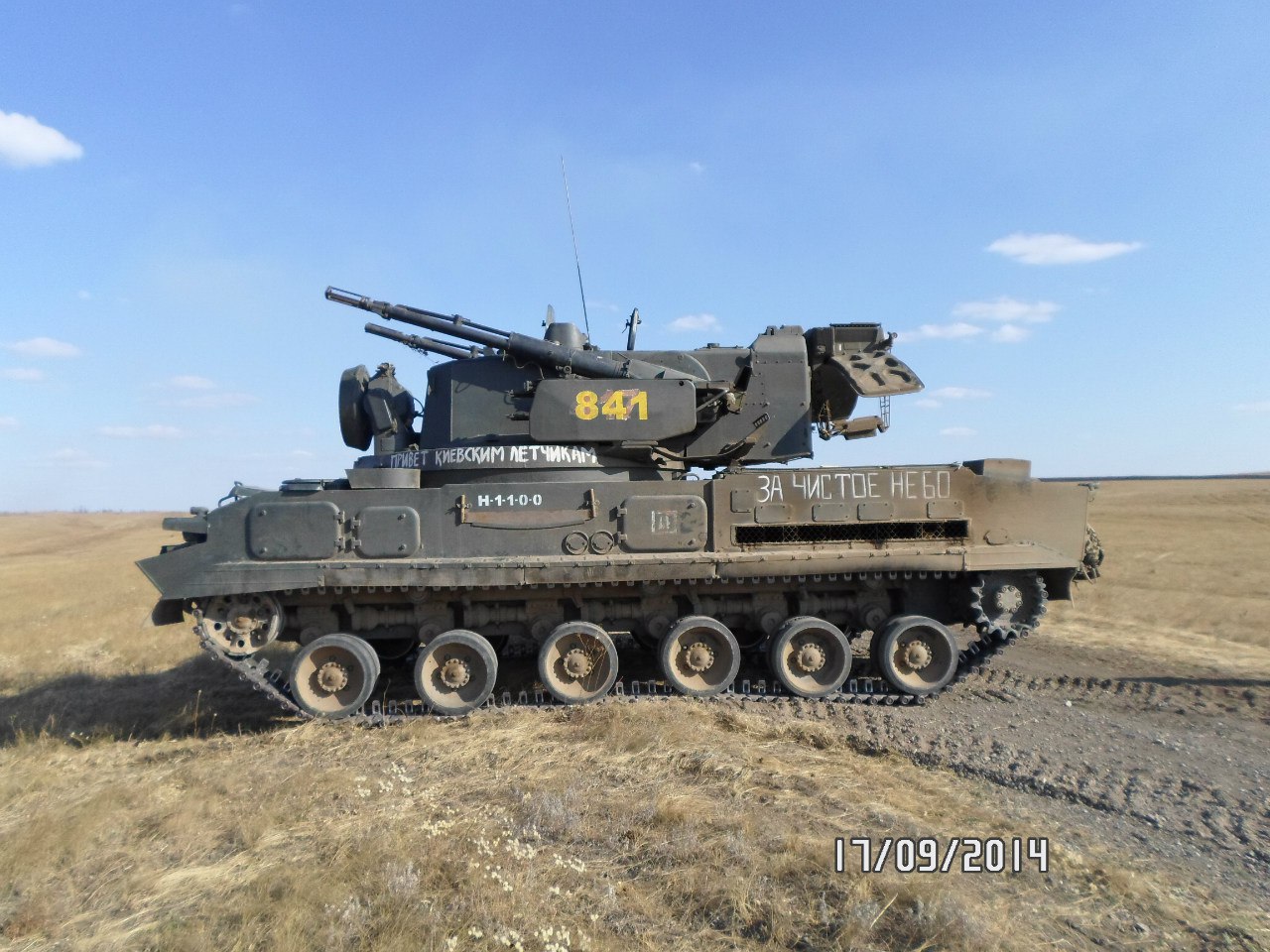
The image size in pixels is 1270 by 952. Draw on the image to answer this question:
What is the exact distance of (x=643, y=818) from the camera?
5.48 m

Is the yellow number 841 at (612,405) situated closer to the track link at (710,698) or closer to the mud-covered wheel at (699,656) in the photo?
the mud-covered wheel at (699,656)

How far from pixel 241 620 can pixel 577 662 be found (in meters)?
3.65

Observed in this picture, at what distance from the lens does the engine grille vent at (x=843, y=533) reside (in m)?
8.59

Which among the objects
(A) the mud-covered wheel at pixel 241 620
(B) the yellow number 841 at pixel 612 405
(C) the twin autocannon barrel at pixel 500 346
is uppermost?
(C) the twin autocannon barrel at pixel 500 346

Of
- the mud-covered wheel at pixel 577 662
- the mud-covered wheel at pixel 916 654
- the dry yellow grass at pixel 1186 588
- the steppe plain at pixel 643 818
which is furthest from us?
the dry yellow grass at pixel 1186 588

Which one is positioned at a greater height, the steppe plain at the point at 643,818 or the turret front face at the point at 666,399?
the turret front face at the point at 666,399

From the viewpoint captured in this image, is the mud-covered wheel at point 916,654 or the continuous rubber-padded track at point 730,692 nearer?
the continuous rubber-padded track at point 730,692

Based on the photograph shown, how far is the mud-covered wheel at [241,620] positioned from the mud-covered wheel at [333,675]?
0.45 m

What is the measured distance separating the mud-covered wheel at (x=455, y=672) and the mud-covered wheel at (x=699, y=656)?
200 centimetres

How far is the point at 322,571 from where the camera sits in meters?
8.14

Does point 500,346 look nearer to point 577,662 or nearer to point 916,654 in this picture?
point 577,662

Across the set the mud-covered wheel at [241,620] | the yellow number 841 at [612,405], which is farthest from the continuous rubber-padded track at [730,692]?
the yellow number 841 at [612,405]
